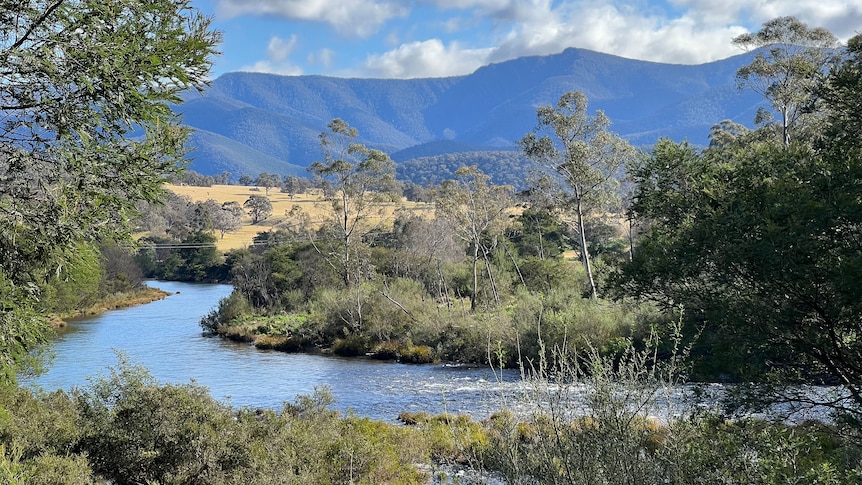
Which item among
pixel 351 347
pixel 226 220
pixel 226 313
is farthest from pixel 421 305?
pixel 226 220

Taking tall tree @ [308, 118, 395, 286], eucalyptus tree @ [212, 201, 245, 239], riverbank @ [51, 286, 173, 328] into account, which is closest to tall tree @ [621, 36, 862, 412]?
tall tree @ [308, 118, 395, 286]

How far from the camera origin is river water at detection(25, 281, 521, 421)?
1880 cm

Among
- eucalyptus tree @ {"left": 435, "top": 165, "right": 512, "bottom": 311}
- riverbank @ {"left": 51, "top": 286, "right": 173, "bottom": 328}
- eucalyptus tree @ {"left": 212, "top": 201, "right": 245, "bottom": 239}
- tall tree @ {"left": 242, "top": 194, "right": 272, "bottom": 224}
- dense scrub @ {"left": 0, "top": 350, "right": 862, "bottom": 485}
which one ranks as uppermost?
tall tree @ {"left": 242, "top": 194, "right": 272, "bottom": 224}

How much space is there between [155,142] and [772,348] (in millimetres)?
6868

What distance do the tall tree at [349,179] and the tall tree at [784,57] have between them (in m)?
17.8

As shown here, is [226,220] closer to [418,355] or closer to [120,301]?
[120,301]

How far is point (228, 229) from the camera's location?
7938 cm

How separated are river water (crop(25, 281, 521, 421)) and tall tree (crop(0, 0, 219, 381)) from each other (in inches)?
314

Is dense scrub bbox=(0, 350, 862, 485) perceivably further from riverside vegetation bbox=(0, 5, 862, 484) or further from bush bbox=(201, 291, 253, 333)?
bush bbox=(201, 291, 253, 333)

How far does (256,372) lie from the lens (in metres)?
24.6

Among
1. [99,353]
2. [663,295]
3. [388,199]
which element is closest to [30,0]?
[663,295]

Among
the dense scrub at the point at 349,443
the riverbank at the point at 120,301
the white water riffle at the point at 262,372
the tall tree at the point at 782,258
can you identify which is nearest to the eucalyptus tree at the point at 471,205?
the white water riffle at the point at 262,372

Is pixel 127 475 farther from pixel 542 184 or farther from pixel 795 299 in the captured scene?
pixel 542 184

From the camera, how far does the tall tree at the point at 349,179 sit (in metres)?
36.2
